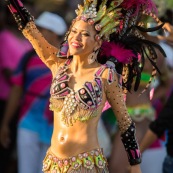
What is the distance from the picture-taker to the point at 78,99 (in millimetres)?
5711

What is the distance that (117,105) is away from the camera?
5.77m

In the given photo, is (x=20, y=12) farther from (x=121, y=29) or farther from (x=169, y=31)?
(x=169, y=31)

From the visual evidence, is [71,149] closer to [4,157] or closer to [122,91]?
[122,91]

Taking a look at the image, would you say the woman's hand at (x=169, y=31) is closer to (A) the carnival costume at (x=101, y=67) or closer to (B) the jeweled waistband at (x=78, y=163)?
(A) the carnival costume at (x=101, y=67)

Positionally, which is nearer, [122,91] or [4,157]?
[122,91]

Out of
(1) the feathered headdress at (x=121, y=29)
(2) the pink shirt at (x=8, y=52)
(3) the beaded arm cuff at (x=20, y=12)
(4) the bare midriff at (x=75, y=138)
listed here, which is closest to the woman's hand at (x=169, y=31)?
(1) the feathered headdress at (x=121, y=29)

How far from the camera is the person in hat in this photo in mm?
8320

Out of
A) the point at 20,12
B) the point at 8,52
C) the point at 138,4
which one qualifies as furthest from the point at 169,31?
the point at 8,52

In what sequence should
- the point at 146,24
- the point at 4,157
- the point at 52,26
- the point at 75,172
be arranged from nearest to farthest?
the point at 75,172
the point at 146,24
the point at 52,26
the point at 4,157

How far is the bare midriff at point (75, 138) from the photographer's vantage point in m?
5.73

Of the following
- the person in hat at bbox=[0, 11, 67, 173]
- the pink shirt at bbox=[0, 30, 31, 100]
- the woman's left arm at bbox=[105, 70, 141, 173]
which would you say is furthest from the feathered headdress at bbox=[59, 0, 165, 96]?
the pink shirt at bbox=[0, 30, 31, 100]

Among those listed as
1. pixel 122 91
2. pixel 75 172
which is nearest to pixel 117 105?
pixel 122 91

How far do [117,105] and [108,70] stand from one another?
0.82 ft

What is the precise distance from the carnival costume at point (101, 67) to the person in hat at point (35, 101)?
2245mm
